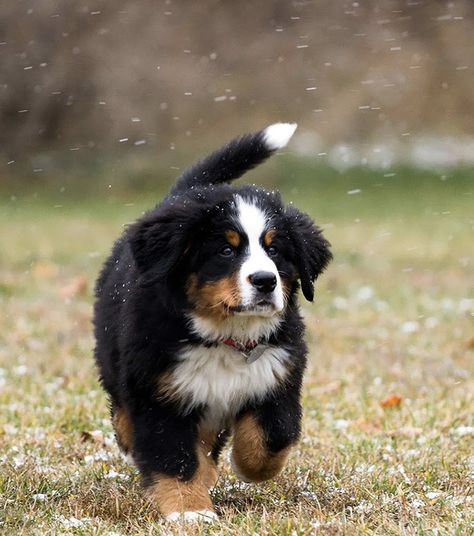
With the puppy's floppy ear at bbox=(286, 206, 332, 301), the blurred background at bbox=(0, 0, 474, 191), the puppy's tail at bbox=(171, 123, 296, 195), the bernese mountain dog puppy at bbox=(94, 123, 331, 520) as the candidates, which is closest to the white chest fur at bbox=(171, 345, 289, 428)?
the bernese mountain dog puppy at bbox=(94, 123, 331, 520)

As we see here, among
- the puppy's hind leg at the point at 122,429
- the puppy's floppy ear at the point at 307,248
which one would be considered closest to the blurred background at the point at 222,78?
the puppy's hind leg at the point at 122,429

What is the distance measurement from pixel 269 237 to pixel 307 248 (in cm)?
21

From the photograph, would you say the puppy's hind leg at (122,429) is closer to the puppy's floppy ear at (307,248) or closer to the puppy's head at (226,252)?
the puppy's head at (226,252)

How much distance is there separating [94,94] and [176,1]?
350 cm

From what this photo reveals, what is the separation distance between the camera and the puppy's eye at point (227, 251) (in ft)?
11.3

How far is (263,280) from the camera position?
3322 mm

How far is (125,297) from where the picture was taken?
3.77 meters

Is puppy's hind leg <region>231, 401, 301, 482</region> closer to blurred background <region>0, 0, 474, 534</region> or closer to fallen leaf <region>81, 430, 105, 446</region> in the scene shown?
blurred background <region>0, 0, 474, 534</region>

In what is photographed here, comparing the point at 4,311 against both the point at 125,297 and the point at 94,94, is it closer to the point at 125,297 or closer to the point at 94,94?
the point at 125,297

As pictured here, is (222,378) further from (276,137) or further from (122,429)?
(276,137)

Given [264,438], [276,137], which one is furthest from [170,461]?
[276,137]

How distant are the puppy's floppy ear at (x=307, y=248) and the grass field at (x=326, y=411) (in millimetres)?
694

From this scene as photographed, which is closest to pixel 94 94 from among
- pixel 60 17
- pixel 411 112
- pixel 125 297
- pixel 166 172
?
pixel 60 17

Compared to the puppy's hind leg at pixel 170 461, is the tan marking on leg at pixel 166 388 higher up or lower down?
higher up
